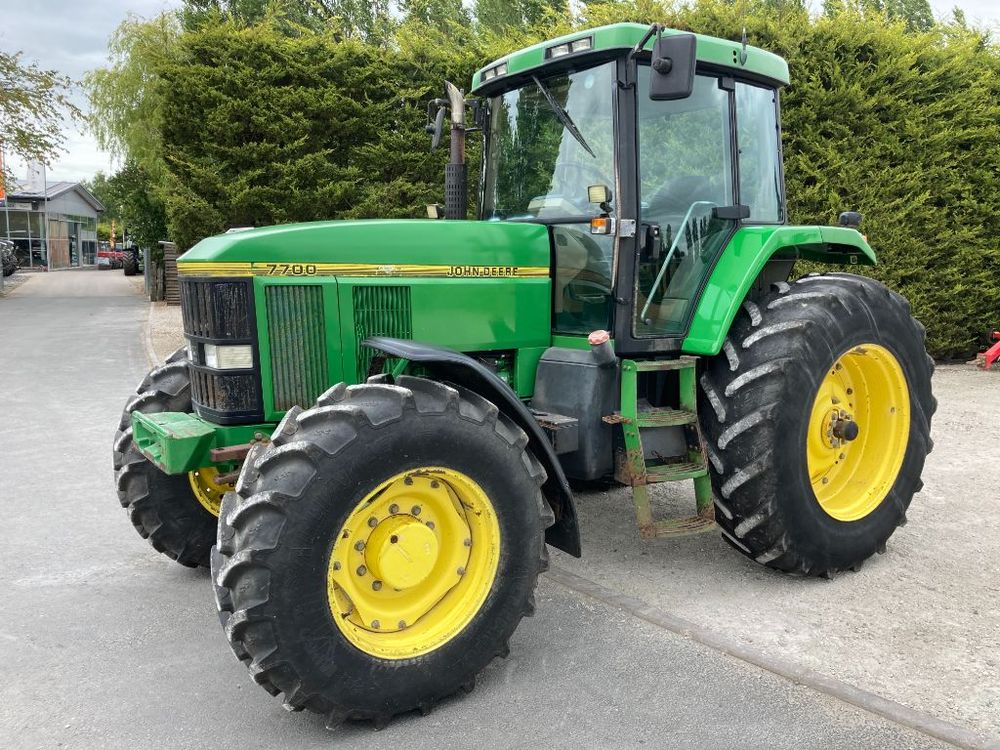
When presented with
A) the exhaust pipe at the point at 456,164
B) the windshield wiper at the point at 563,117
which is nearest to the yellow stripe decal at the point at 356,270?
the windshield wiper at the point at 563,117

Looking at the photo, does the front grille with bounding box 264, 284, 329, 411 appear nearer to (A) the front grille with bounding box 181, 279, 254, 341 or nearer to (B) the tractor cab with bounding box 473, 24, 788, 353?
(A) the front grille with bounding box 181, 279, 254, 341

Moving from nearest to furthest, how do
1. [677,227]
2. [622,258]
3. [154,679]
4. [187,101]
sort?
[154,679], [622,258], [677,227], [187,101]

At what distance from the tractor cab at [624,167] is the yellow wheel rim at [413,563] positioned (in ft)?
4.10

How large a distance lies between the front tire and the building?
47957 mm

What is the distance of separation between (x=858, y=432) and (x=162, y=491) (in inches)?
134

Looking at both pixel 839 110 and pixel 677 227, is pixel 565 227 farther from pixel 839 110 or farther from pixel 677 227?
pixel 839 110

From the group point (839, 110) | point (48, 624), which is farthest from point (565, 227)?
point (839, 110)

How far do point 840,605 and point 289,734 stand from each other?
2.39 meters

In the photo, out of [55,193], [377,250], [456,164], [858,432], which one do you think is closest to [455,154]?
[456,164]

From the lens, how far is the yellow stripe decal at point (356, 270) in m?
3.18

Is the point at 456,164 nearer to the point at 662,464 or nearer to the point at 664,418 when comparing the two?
the point at 664,418

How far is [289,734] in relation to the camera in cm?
274

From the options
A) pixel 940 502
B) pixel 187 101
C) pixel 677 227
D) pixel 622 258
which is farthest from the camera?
pixel 187 101

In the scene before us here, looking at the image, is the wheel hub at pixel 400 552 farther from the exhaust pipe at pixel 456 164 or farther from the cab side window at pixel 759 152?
the cab side window at pixel 759 152
